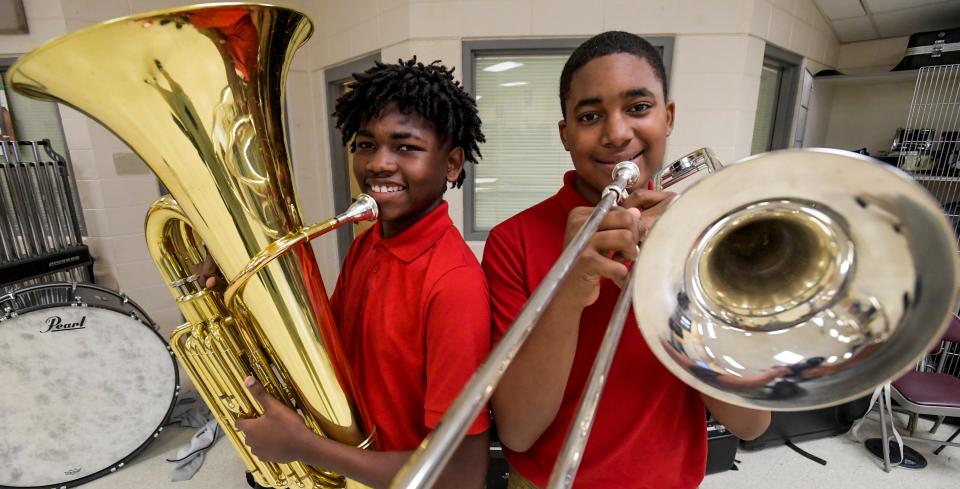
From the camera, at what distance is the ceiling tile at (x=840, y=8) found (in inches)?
112

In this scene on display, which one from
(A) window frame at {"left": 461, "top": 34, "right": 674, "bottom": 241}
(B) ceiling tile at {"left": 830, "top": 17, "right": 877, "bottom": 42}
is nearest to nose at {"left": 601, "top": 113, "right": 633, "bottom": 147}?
(A) window frame at {"left": 461, "top": 34, "right": 674, "bottom": 241}

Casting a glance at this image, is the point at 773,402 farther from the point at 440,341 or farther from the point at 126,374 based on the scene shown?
the point at 126,374

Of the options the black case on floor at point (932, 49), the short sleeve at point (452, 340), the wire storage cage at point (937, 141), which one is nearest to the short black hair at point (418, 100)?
the short sleeve at point (452, 340)

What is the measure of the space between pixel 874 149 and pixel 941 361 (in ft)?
5.98

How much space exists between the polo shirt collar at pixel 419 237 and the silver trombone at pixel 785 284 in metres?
0.39

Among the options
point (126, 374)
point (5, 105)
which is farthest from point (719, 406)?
point (5, 105)

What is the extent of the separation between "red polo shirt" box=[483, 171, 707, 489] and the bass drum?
2093 mm

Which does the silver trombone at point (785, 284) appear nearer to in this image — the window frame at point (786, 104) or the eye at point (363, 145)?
the eye at point (363, 145)

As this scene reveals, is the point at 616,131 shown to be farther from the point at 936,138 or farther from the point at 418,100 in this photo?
the point at 936,138

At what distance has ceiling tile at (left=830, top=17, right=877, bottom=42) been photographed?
9.89 ft

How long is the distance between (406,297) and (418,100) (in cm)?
44

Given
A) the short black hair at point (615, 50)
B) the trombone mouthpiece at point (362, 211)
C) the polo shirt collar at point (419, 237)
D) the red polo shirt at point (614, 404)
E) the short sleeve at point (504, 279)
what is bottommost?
the red polo shirt at point (614, 404)

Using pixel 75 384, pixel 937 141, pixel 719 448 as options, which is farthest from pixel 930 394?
pixel 75 384

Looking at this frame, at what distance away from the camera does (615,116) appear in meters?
0.73
